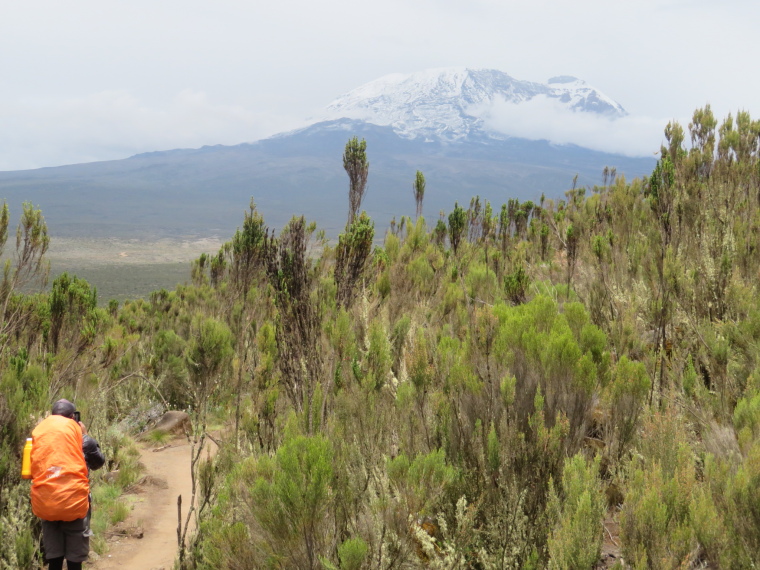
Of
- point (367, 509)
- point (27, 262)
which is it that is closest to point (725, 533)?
point (367, 509)

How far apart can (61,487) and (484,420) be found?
347 centimetres

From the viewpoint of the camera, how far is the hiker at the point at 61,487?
4.12 meters

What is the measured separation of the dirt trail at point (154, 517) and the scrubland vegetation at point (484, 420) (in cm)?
135

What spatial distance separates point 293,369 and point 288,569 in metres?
2.26

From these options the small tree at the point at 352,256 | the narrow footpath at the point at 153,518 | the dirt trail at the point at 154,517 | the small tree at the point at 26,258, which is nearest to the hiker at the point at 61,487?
the narrow footpath at the point at 153,518

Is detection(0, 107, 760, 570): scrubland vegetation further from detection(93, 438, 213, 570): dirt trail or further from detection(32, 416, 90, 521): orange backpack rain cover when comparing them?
detection(93, 438, 213, 570): dirt trail

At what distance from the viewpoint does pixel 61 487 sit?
414 cm

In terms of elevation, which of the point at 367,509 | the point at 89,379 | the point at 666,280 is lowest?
the point at 89,379

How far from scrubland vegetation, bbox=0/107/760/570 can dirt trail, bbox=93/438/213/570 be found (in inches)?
53.0

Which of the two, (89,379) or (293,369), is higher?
(293,369)

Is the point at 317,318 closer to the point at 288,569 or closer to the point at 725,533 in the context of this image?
the point at 288,569

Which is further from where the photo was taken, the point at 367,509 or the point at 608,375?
the point at 608,375

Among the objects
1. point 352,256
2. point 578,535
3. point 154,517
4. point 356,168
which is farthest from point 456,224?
point 578,535

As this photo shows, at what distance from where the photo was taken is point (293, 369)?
4.82 m
